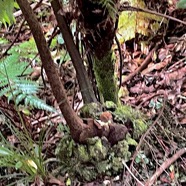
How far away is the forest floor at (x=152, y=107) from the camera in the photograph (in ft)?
4.31

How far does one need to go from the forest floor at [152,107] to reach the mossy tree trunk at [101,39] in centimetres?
9

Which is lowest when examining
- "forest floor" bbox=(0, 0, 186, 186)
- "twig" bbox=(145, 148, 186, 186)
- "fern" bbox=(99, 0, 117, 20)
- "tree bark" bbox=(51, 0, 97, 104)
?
"twig" bbox=(145, 148, 186, 186)

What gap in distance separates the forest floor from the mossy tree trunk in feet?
0.29

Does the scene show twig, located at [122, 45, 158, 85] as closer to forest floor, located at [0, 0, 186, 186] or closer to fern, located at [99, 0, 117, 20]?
forest floor, located at [0, 0, 186, 186]

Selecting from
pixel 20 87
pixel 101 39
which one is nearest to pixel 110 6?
pixel 101 39

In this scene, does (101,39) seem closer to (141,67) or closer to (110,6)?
(110,6)

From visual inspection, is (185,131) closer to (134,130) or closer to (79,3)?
(134,130)

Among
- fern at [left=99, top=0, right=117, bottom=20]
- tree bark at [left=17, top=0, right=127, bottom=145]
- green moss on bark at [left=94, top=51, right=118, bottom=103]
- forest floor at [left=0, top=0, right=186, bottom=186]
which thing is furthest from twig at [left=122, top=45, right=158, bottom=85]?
fern at [left=99, top=0, right=117, bottom=20]

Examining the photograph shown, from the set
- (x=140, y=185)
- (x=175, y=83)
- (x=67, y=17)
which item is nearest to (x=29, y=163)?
(x=140, y=185)

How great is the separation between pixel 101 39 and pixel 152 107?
0.42 m

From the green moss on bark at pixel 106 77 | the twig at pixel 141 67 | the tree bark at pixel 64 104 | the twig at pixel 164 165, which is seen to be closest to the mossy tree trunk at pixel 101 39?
the green moss on bark at pixel 106 77

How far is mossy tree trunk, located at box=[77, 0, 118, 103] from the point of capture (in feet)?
3.88

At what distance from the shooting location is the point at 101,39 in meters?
1.26

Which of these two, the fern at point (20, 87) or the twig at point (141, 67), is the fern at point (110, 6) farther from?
the twig at point (141, 67)
